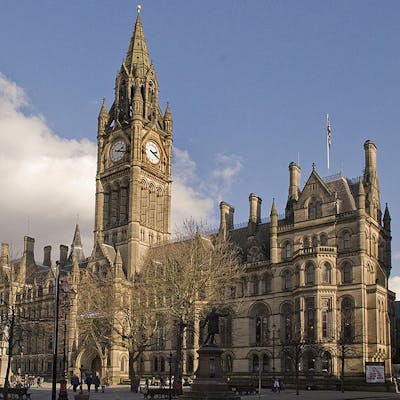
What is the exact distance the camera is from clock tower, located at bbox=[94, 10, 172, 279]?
308ft

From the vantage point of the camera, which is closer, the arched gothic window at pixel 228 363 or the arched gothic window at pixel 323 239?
the arched gothic window at pixel 323 239

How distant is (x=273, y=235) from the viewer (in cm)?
7575

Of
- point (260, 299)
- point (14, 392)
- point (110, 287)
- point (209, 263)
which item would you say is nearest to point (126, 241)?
point (110, 287)

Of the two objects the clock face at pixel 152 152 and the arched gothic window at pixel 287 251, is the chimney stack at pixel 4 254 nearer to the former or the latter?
the clock face at pixel 152 152

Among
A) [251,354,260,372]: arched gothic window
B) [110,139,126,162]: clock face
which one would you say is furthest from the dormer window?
[110,139,126,162]: clock face

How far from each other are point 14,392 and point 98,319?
95.1ft

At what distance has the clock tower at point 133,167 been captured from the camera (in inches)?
3698

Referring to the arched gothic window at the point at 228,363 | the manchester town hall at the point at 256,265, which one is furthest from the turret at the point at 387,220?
the arched gothic window at the point at 228,363

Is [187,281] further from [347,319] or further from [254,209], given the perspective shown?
[254,209]

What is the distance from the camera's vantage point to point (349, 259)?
68.6 m

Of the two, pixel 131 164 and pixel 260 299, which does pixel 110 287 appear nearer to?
pixel 260 299

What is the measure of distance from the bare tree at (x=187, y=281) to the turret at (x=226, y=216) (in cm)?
1581

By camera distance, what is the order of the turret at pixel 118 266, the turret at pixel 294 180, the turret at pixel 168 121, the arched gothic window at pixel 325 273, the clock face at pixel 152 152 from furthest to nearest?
the turret at pixel 168 121
the clock face at pixel 152 152
the turret at pixel 118 266
the turret at pixel 294 180
the arched gothic window at pixel 325 273

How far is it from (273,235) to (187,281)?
19.0 metres
